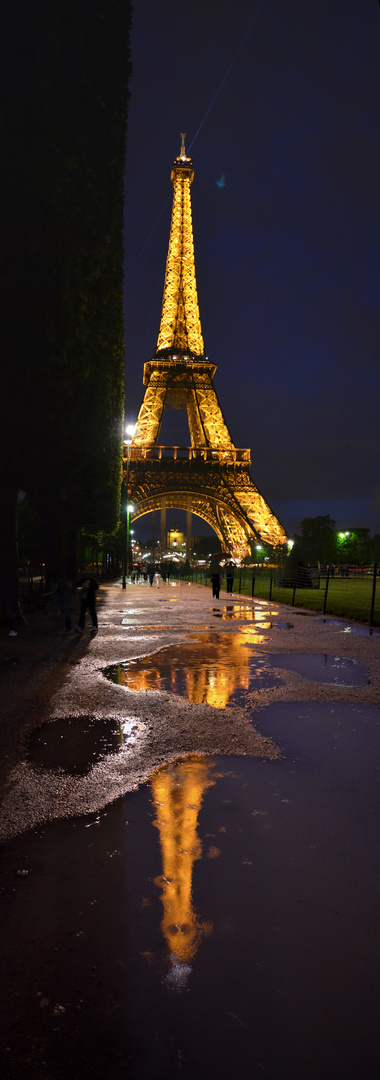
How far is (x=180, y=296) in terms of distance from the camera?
67.3 m

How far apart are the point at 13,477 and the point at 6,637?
4.44m

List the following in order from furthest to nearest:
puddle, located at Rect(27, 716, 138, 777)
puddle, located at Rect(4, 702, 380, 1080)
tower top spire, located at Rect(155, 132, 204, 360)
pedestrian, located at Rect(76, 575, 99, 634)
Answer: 1. tower top spire, located at Rect(155, 132, 204, 360)
2. pedestrian, located at Rect(76, 575, 99, 634)
3. puddle, located at Rect(27, 716, 138, 777)
4. puddle, located at Rect(4, 702, 380, 1080)

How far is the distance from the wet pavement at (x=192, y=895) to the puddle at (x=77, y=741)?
0.03 meters

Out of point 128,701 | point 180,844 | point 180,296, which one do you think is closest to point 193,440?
point 180,296

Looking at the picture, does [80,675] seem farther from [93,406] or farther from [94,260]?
[94,260]

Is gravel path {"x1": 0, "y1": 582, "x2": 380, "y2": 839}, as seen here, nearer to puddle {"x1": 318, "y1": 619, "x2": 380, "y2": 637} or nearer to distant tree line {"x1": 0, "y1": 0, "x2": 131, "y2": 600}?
puddle {"x1": 318, "y1": 619, "x2": 380, "y2": 637}

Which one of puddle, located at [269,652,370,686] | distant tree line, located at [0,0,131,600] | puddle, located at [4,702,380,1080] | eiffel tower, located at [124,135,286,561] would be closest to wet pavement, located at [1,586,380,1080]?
puddle, located at [4,702,380,1080]

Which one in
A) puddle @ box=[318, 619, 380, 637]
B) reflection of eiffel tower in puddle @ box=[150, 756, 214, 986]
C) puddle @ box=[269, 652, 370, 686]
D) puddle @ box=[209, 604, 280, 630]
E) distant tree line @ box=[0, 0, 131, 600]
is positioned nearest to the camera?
reflection of eiffel tower in puddle @ box=[150, 756, 214, 986]

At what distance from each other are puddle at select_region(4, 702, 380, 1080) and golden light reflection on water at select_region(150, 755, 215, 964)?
1 cm

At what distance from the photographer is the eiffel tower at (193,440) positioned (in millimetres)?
57531

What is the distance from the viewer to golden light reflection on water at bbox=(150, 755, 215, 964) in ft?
7.99

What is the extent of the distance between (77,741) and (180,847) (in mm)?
2140

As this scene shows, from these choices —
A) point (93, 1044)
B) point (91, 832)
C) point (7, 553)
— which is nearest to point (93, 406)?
point (7, 553)

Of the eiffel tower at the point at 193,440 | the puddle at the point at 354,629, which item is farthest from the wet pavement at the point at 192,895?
the eiffel tower at the point at 193,440
